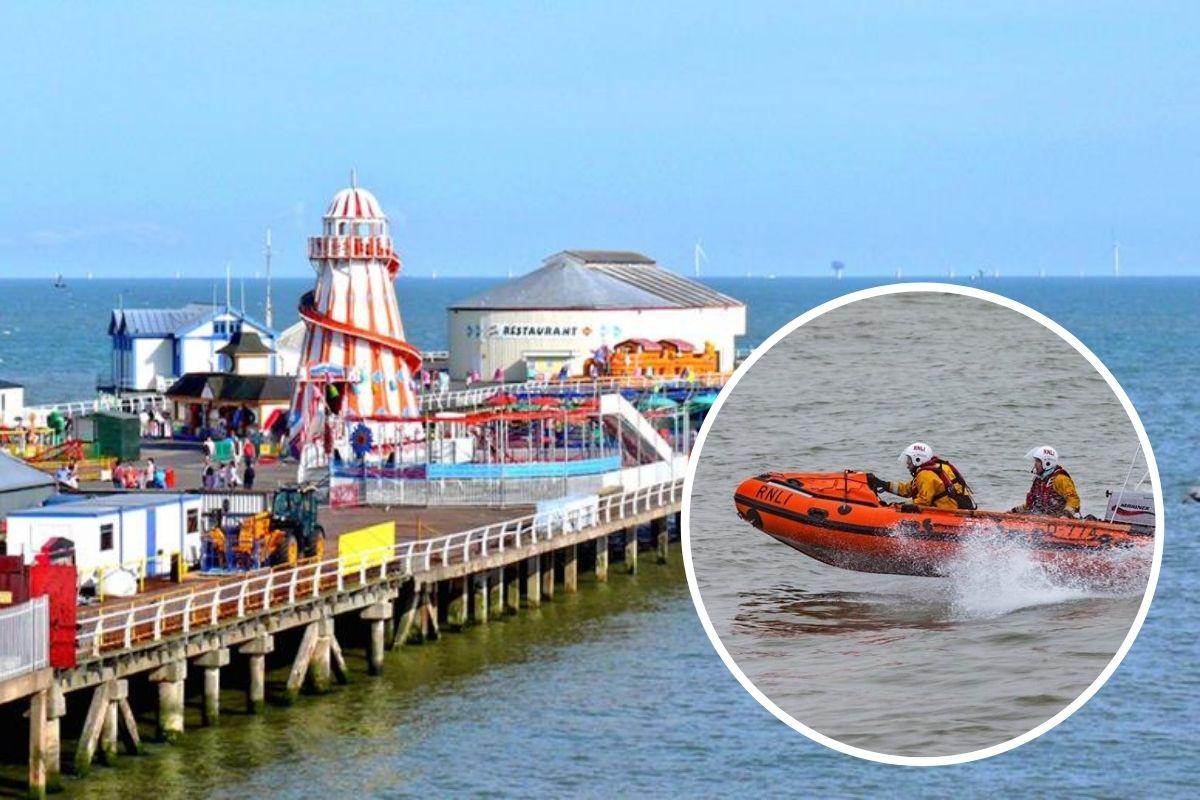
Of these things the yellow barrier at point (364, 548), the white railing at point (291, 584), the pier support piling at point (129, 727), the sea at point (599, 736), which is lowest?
the sea at point (599, 736)

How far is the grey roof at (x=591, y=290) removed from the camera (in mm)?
89750

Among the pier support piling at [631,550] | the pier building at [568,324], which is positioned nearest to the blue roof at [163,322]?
the pier building at [568,324]

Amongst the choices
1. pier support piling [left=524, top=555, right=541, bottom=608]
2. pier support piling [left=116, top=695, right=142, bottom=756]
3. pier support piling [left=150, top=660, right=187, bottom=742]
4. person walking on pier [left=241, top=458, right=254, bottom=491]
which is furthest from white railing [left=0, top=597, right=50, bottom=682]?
person walking on pier [left=241, top=458, right=254, bottom=491]

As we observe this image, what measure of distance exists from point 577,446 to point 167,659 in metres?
28.0

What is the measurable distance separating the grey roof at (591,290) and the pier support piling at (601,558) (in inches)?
1483

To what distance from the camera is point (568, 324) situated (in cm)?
8894

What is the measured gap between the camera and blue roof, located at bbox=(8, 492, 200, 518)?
35531 millimetres

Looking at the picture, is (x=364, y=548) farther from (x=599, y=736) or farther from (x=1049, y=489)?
(x=1049, y=489)

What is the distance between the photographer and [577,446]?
59469 millimetres

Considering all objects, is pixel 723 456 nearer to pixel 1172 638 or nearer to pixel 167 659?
pixel 167 659

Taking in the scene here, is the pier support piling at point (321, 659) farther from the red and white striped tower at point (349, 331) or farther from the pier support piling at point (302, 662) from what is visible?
the red and white striped tower at point (349, 331)

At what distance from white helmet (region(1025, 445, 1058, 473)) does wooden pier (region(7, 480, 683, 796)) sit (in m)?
21.2

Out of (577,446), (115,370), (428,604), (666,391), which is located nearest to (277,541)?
(428,604)

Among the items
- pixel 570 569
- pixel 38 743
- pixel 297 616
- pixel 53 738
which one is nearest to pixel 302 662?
pixel 297 616
